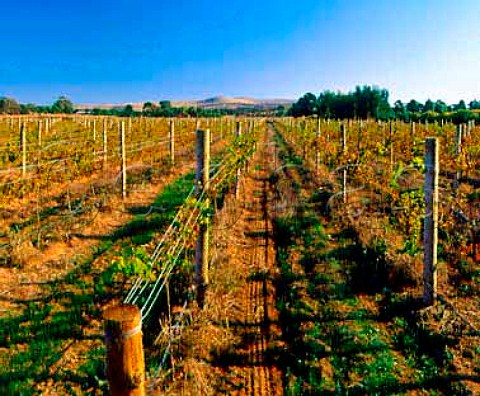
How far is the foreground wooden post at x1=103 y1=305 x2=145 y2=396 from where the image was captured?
2.13 m

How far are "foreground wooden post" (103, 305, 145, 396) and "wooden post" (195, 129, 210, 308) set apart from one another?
143 inches

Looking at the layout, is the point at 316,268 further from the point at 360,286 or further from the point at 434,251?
the point at 434,251

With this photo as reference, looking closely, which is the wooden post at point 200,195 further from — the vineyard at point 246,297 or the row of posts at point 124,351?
the row of posts at point 124,351

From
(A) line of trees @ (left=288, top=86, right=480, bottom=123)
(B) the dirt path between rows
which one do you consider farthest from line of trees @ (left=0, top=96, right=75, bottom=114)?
(B) the dirt path between rows

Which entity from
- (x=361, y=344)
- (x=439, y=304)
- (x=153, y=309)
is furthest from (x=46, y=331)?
(x=439, y=304)

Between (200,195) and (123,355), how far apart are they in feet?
12.4

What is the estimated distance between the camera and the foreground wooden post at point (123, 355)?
2.13 m

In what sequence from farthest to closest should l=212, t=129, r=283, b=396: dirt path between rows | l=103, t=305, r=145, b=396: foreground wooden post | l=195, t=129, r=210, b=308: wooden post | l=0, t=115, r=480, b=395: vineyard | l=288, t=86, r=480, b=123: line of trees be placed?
l=288, t=86, r=480, b=123: line of trees < l=195, t=129, r=210, b=308: wooden post < l=212, t=129, r=283, b=396: dirt path between rows < l=0, t=115, r=480, b=395: vineyard < l=103, t=305, r=145, b=396: foreground wooden post

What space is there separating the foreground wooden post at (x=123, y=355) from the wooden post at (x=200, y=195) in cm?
363

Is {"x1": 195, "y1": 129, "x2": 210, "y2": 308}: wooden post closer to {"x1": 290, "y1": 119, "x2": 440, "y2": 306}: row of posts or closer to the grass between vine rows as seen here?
the grass between vine rows

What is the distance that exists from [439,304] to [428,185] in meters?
1.44

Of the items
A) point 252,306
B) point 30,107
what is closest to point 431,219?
point 252,306

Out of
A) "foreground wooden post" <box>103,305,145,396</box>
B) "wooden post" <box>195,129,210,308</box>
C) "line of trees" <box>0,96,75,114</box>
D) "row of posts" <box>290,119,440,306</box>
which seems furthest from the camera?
"line of trees" <box>0,96,75,114</box>

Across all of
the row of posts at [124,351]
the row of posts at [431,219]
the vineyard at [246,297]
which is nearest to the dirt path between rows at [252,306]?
the vineyard at [246,297]
